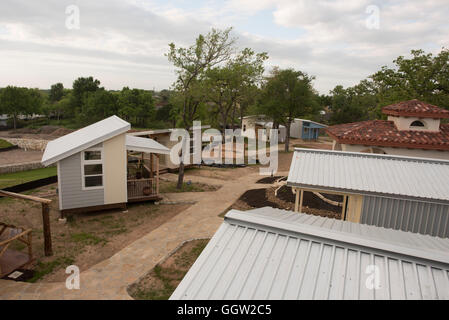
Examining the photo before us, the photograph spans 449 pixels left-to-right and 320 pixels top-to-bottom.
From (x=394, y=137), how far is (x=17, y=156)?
34358 millimetres

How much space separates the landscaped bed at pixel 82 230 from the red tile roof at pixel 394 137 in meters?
9.38

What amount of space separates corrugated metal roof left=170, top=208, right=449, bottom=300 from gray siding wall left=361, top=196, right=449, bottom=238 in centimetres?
497

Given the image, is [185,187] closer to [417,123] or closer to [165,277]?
[165,277]

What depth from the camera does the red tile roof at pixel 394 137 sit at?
1376 cm

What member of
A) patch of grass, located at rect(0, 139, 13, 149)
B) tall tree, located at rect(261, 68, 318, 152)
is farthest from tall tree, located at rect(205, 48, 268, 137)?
patch of grass, located at rect(0, 139, 13, 149)

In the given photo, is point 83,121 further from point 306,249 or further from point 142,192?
point 306,249

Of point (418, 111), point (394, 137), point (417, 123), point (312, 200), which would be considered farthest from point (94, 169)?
point (417, 123)

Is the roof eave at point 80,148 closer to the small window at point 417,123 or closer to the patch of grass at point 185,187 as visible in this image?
the patch of grass at point 185,187

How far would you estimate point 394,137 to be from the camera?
1430cm

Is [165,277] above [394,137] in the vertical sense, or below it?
below

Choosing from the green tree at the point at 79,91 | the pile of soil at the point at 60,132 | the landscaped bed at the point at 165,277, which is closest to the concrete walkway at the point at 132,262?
the landscaped bed at the point at 165,277

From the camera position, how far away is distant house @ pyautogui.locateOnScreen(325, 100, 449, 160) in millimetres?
13922

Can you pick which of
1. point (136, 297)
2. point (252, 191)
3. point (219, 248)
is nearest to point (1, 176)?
point (252, 191)
